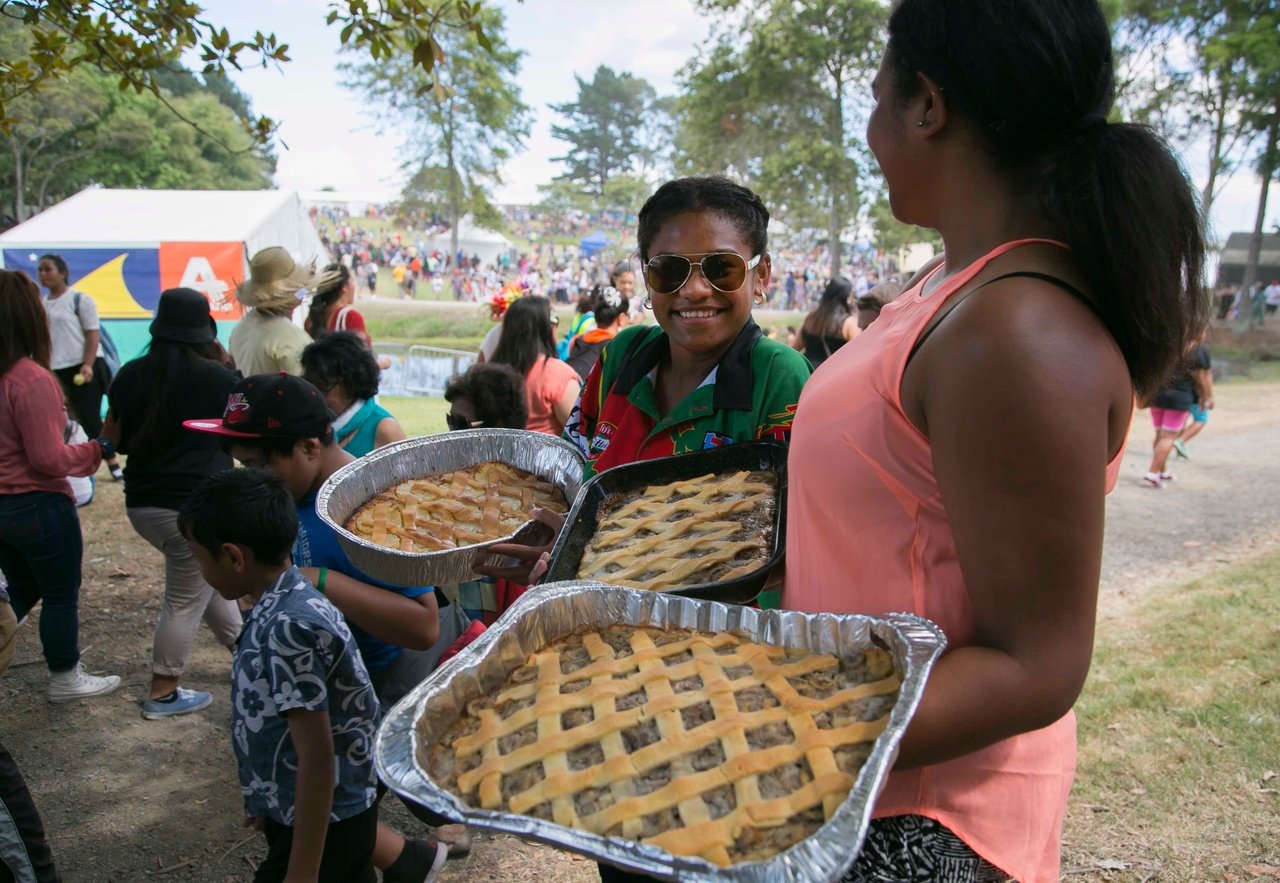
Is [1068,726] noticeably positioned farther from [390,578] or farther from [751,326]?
[390,578]

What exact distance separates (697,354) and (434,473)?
3.89 ft

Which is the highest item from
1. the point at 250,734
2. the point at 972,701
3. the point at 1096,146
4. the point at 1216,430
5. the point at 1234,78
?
the point at 1234,78

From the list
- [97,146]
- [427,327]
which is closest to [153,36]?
[427,327]

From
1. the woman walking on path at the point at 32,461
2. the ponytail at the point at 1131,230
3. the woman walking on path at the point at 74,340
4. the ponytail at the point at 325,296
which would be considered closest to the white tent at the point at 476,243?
the woman walking on path at the point at 74,340

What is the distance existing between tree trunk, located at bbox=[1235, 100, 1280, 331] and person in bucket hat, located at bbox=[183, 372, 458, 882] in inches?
1153

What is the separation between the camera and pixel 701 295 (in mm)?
2135

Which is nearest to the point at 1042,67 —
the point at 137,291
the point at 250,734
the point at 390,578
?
the point at 390,578

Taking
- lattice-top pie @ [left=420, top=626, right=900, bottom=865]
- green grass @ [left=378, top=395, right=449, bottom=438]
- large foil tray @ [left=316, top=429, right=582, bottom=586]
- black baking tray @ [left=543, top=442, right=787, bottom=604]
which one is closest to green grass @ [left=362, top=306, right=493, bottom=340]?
green grass @ [left=378, top=395, right=449, bottom=438]

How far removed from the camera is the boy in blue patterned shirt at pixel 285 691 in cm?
220

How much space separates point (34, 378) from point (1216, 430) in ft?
46.2

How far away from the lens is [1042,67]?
1075 millimetres

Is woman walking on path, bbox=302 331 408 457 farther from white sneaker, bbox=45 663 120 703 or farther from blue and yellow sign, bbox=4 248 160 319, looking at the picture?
blue and yellow sign, bbox=4 248 160 319

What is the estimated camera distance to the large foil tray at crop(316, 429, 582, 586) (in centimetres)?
215

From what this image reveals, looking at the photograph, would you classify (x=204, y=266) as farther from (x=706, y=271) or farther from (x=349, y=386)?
(x=706, y=271)
